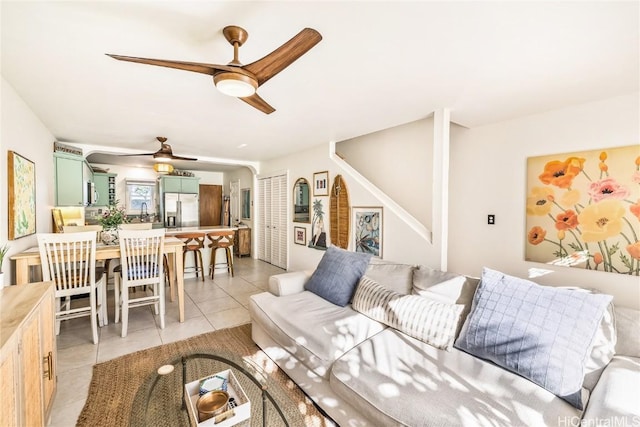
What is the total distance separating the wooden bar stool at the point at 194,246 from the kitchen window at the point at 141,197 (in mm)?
3565

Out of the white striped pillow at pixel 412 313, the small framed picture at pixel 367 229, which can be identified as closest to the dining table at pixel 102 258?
the white striped pillow at pixel 412 313

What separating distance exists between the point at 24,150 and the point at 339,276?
329 centimetres

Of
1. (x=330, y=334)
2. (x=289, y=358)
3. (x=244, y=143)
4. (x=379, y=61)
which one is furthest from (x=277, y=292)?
(x=244, y=143)

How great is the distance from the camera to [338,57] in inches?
72.1

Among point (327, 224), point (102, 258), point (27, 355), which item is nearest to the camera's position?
point (27, 355)

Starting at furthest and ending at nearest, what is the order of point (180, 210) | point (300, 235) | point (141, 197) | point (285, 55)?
point (141, 197), point (180, 210), point (300, 235), point (285, 55)

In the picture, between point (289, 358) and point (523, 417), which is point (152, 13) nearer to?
point (289, 358)

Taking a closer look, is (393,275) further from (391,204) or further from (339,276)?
(391,204)

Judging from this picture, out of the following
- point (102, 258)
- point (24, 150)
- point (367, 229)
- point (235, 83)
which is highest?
point (235, 83)

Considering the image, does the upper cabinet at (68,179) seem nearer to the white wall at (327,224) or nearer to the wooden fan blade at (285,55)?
the white wall at (327,224)

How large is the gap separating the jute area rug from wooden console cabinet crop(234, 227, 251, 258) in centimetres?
441

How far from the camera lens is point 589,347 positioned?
1383mm

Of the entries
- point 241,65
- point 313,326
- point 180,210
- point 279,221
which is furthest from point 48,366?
point 180,210

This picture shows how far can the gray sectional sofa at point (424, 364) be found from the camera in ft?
4.04
